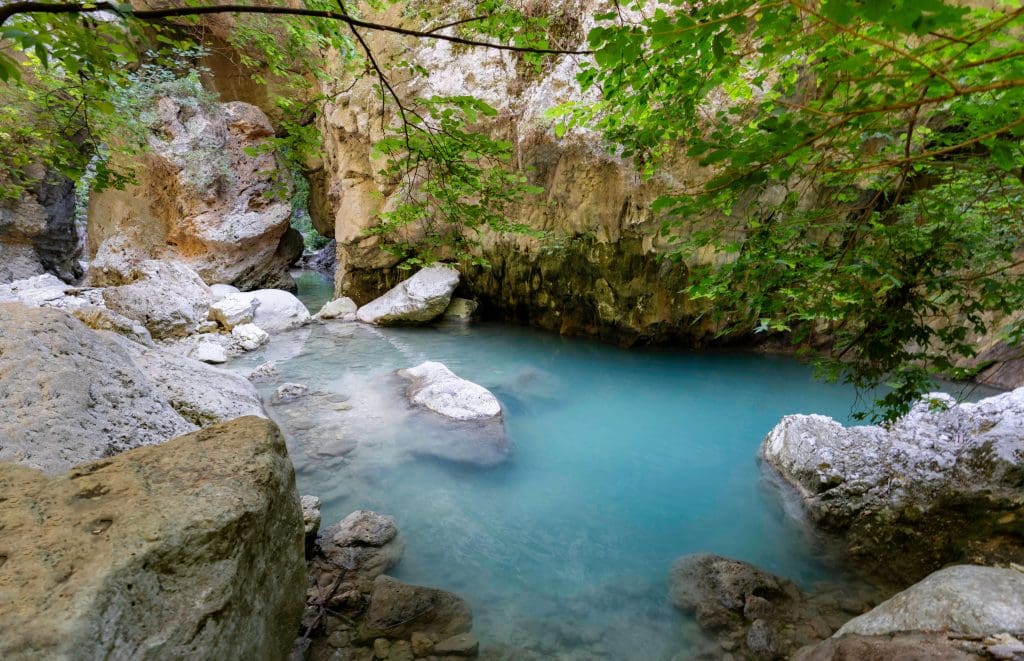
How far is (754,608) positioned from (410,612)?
237 cm

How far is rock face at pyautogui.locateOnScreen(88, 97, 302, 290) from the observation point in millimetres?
12781

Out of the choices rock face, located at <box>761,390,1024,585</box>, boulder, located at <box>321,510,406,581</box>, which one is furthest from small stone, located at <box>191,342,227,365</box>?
rock face, located at <box>761,390,1024,585</box>

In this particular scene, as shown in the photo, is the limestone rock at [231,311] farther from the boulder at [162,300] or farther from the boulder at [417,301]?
the boulder at [417,301]

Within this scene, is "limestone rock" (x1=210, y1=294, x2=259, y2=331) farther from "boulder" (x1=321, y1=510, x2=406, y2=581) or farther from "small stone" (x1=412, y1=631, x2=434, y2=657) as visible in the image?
"small stone" (x1=412, y1=631, x2=434, y2=657)

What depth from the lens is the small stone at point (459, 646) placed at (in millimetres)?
2469

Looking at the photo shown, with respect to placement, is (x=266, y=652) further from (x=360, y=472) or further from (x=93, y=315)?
(x=93, y=315)

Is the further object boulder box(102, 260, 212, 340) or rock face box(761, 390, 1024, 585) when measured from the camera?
boulder box(102, 260, 212, 340)

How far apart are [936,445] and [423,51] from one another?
11853mm

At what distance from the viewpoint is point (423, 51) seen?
1004 centimetres

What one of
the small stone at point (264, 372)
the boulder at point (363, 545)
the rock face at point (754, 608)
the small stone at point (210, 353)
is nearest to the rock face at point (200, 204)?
the small stone at point (210, 353)

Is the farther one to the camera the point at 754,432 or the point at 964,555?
the point at 754,432

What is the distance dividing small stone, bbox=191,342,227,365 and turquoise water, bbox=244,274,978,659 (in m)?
0.47

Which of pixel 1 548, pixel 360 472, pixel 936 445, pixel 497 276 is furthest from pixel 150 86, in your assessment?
pixel 936 445

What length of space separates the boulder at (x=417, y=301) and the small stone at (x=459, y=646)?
9535 mm
